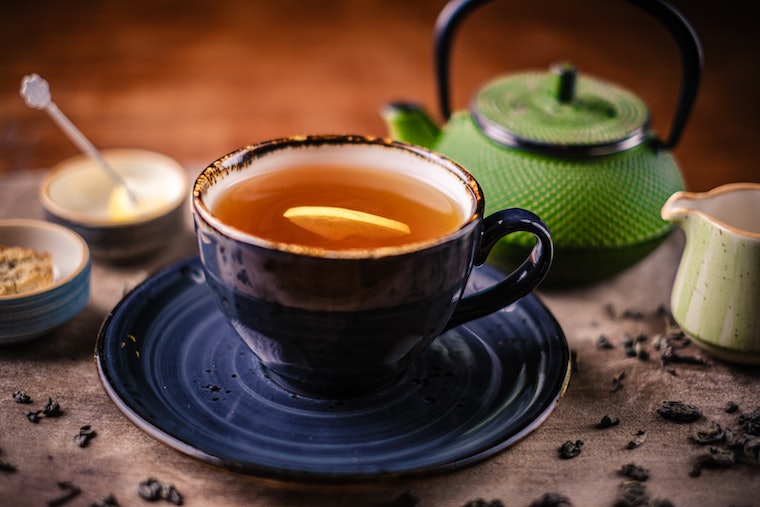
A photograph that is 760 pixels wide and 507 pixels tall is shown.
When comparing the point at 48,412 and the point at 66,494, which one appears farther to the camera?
the point at 48,412

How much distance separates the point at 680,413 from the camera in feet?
3.01

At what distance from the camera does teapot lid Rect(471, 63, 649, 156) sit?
3.71 feet

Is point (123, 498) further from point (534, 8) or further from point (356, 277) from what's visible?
point (534, 8)

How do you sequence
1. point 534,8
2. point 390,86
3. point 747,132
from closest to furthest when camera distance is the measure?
point 747,132, point 390,86, point 534,8

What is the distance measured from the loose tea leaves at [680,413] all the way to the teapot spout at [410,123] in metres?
0.57

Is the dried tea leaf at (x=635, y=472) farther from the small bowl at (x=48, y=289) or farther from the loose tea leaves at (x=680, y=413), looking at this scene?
the small bowl at (x=48, y=289)

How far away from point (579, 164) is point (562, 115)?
94 millimetres

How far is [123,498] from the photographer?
77cm

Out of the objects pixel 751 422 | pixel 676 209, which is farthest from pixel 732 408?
pixel 676 209

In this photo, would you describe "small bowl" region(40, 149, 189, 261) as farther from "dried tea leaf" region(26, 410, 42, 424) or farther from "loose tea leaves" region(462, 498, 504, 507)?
"loose tea leaves" region(462, 498, 504, 507)

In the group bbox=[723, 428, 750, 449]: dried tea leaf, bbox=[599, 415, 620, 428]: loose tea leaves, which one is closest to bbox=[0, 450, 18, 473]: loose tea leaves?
bbox=[599, 415, 620, 428]: loose tea leaves

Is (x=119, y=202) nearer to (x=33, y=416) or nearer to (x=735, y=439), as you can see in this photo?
(x=33, y=416)

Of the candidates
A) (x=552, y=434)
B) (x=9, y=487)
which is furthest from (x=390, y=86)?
(x=9, y=487)

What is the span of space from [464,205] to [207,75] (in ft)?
5.18
